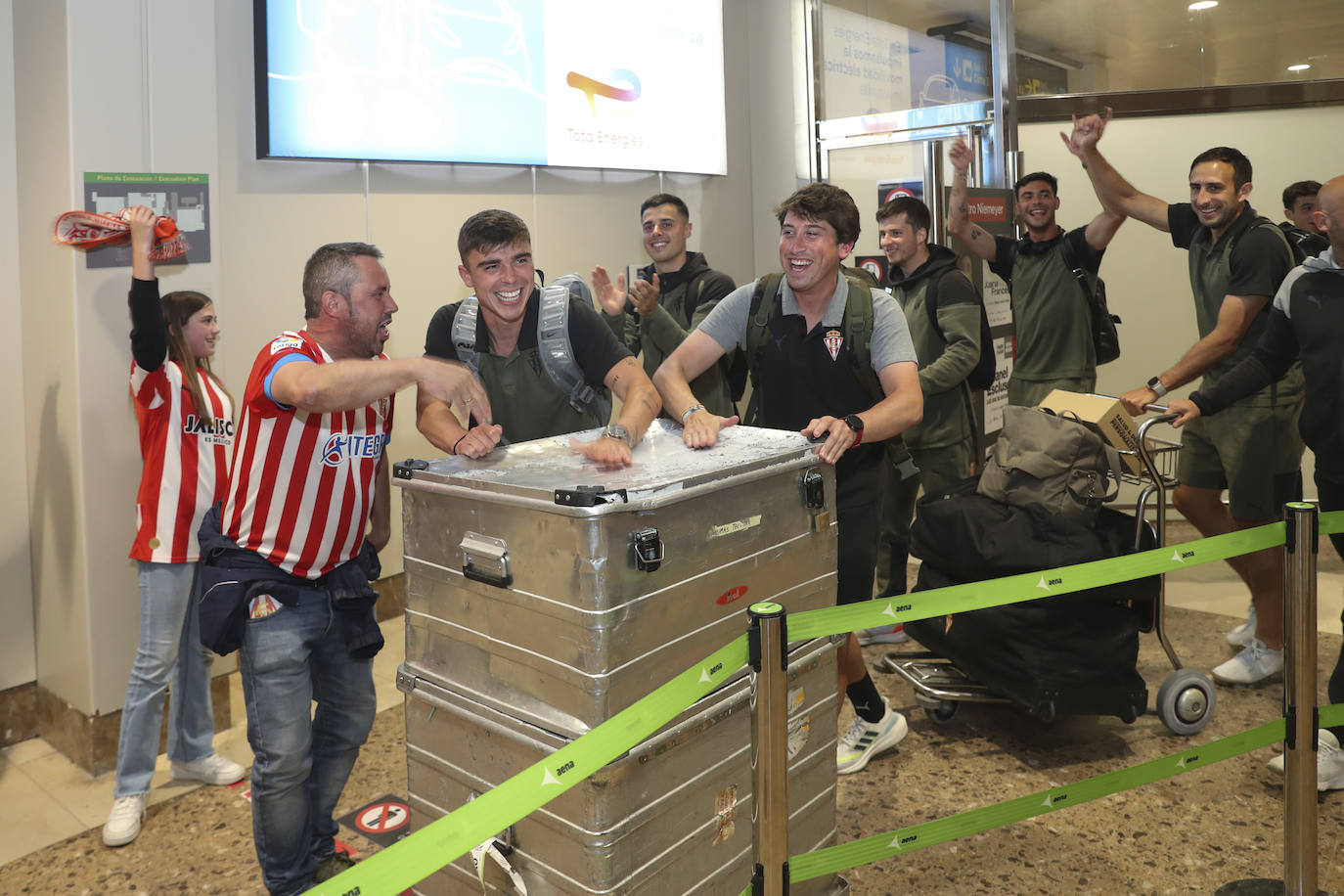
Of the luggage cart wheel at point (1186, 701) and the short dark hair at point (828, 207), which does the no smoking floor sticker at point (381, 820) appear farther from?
the luggage cart wheel at point (1186, 701)

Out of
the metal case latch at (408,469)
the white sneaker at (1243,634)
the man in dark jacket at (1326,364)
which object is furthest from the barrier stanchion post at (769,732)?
the white sneaker at (1243,634)

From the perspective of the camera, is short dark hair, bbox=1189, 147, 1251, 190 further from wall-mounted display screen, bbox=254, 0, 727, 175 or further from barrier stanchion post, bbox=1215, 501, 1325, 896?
wall-mounted display screen, bbox=254, 0, 727, 175

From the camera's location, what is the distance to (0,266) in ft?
12.0

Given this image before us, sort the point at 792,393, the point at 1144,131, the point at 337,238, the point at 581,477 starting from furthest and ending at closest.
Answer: the point at 1144,131 < the point at 337,238 < the point at 792,393 < the point at 581,477

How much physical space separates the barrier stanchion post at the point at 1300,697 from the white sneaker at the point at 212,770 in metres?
3.02

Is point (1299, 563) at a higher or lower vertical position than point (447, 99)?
lower

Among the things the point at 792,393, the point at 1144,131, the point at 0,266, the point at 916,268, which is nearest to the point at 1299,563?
the point at 792,393

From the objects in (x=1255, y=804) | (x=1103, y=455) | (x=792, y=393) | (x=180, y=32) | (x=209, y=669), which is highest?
(x=180, y=32)

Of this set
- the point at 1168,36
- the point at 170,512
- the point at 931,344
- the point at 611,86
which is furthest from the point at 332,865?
the point at 1168,36

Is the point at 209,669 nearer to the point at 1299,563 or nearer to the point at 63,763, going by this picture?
the point at 63,763

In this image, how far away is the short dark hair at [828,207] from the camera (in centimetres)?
282

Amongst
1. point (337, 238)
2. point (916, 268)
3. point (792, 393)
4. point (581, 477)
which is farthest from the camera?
point (337, 238)

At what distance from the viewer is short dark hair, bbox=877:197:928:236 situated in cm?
421

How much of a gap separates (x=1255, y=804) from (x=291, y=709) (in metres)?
2.68
